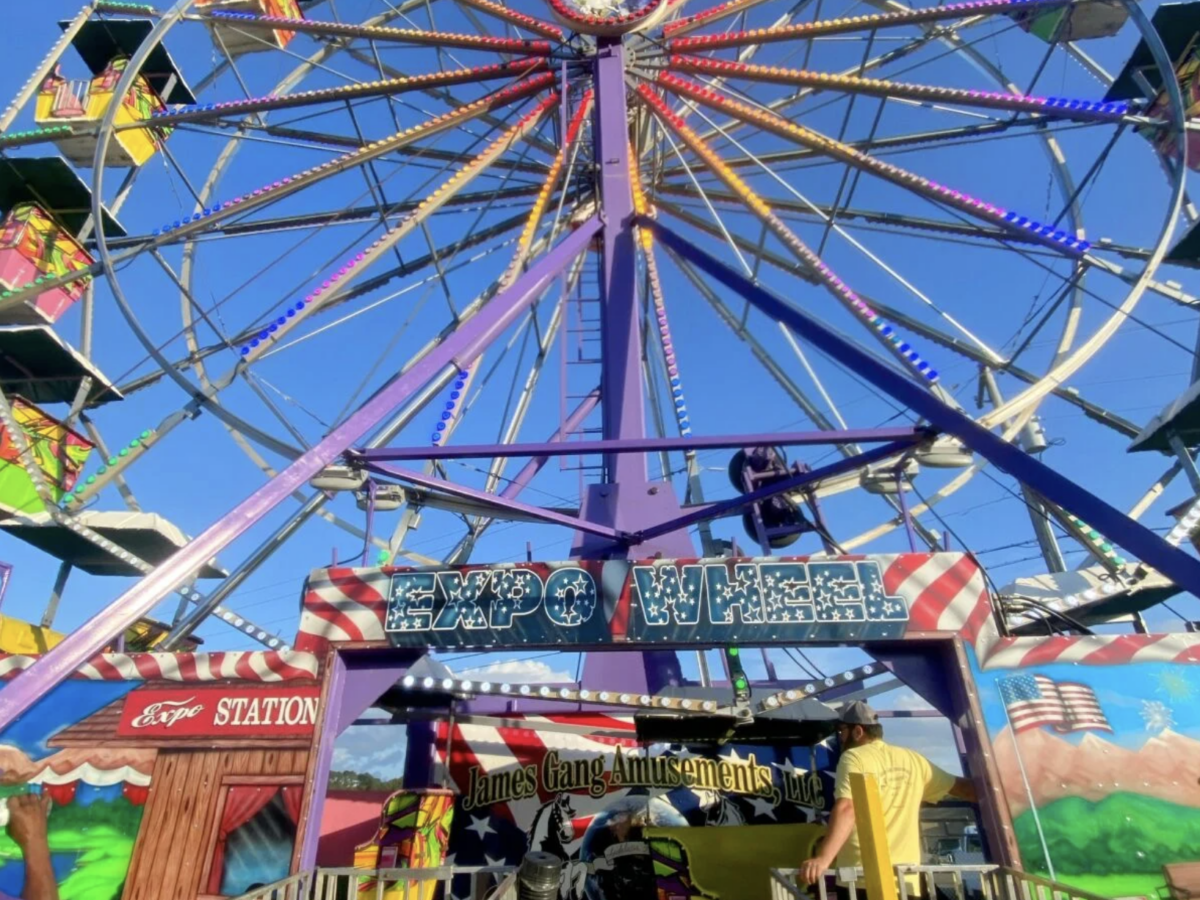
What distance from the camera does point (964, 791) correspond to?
18.6 feet

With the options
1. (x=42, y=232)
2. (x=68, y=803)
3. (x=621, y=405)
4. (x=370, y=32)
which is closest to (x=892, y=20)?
(x=621, y=405)

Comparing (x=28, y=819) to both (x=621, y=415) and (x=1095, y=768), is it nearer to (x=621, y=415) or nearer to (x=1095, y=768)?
(x=621, y=415)

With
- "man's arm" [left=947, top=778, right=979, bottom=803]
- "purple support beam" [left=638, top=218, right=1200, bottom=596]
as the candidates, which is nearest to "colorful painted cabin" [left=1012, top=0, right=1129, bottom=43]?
"purple support beam" [left=638, top=218, right=1200, bottom=596]

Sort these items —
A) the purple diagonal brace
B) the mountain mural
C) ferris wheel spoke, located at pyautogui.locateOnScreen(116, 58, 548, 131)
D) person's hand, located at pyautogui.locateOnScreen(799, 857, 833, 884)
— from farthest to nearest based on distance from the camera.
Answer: ferris wheel spoke, located at pyautogui.locateOnScreen(116, 58, 548, 131) → the mountain mural → the purple diagonal brace → person's hand, located at pyautogui.locateOnScreen(799, 857, 833, 884)

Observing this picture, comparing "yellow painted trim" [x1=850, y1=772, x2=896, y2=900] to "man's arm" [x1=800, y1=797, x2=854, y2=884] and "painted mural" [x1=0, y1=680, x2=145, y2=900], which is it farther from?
"painted mural" [x1=0, y1=680, x2=145, y2=900]

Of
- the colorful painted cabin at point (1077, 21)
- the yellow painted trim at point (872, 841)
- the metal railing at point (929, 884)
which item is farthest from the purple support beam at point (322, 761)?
the colorful painted cabin at point (1077, 21)

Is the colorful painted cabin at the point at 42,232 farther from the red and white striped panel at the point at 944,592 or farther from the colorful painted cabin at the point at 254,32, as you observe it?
the red and white striped panel at the point at 944,592

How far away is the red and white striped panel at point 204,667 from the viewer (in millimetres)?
6355

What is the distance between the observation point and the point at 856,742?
4109 mm

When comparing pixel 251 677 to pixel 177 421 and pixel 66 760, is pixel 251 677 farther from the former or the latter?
pixel 177 421

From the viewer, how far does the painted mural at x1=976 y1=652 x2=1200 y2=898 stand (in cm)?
528

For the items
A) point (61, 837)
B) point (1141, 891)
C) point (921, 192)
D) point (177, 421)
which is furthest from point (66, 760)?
point (921, 192)

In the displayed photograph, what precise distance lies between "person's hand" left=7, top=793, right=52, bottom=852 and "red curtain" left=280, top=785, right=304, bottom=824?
188cm

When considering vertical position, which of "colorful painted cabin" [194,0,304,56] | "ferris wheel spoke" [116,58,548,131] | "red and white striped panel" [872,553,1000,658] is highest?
"colorful painted cabin" [194,0,304,56]
